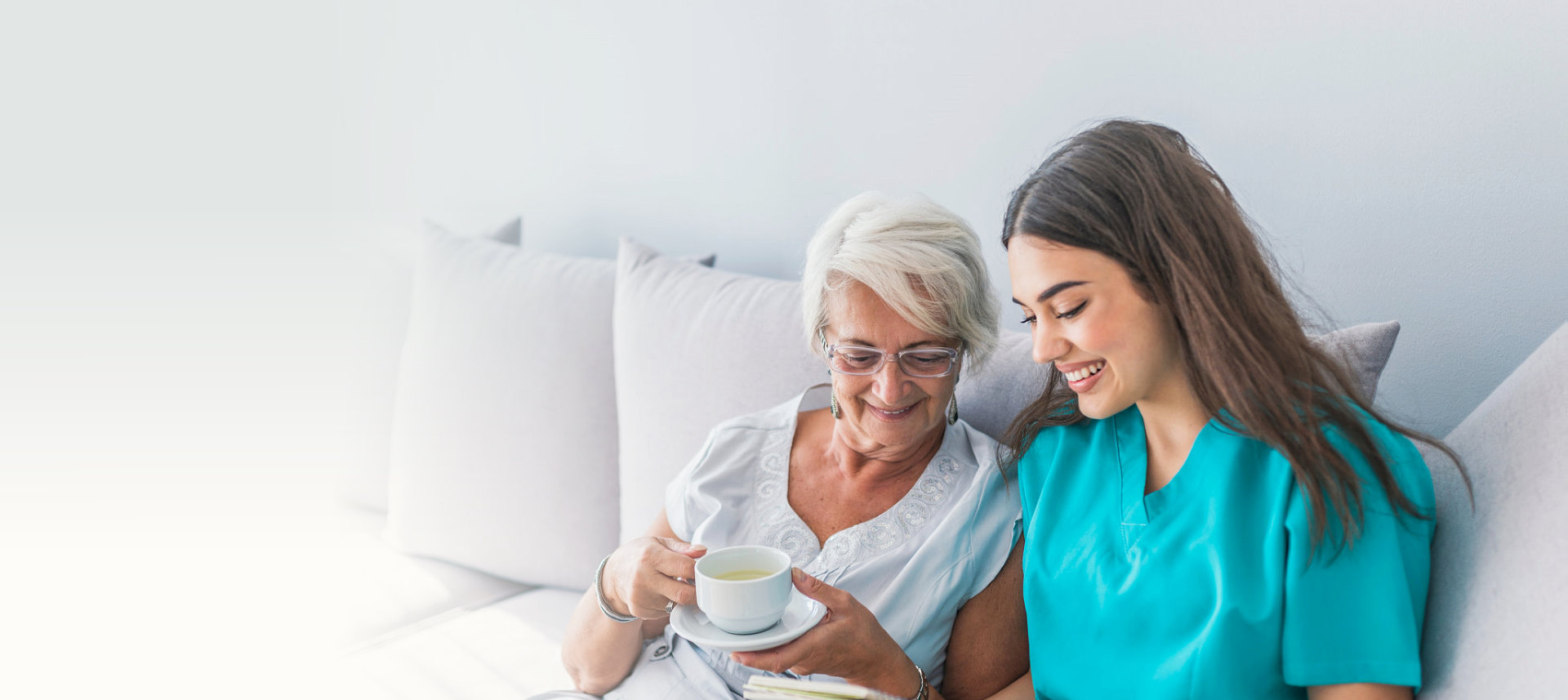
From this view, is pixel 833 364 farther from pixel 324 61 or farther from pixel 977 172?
pixel 324 61

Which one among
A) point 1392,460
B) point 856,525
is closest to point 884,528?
point 856,525

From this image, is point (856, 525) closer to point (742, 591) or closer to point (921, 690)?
point (921, 690)

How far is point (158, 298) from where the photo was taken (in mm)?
2715

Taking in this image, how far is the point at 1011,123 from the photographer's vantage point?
5.59 ft

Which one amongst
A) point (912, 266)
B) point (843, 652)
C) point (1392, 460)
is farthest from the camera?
point (912, 266)

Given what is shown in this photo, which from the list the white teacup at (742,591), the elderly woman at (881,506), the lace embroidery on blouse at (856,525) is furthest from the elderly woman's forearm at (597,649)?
the white teacup at (742,591)

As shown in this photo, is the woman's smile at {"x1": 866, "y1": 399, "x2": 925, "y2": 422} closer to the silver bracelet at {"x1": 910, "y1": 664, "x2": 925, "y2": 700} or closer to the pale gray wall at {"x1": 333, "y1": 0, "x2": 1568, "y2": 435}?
the silver bracelet at {"x1": 910, "y1": 664, "x2": 925, "y2": 700}

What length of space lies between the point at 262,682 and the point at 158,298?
59.8 inches

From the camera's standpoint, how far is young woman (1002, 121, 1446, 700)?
964mm

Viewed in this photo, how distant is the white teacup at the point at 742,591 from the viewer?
1.02 m

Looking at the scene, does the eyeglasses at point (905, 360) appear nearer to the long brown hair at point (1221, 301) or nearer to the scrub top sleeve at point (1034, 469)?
the scrub top sleeve at point (1034, 469)

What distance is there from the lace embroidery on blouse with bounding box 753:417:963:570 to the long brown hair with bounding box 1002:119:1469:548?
413mm

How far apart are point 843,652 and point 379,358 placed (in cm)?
157

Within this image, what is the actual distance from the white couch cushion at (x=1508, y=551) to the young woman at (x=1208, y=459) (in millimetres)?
30
